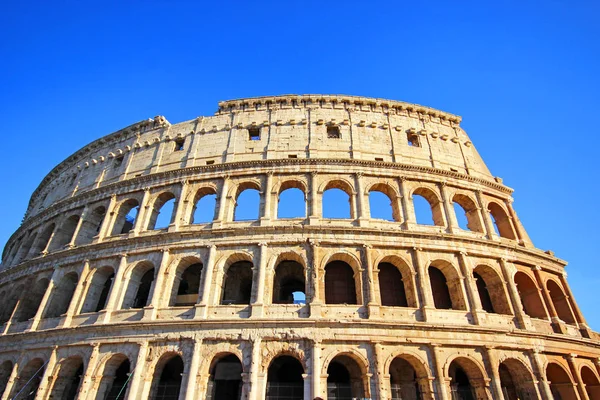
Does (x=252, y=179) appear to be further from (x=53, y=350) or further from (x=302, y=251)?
(x=53, y=350)

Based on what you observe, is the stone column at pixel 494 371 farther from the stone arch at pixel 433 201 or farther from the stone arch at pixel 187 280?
the stone arch at pixel 187 280

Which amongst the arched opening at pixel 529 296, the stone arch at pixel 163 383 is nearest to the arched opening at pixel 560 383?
the arched opening at pixel 529 296

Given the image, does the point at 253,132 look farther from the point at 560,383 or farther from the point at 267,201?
the point at 560,383

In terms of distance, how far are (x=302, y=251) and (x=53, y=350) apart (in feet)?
39.4

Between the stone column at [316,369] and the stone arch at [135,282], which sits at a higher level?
the stone arch at [135,282]

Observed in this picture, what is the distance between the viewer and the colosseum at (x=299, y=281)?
13039 mm

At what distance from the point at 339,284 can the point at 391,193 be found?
17.6 feet

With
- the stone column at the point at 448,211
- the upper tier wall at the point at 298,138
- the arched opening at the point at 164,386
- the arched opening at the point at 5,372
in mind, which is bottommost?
the arched opening at the point at 164,386

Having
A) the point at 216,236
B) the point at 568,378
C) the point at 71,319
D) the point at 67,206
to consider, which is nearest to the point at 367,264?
the point at 216,236

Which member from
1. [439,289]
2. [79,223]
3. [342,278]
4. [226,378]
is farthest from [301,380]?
[79,223]

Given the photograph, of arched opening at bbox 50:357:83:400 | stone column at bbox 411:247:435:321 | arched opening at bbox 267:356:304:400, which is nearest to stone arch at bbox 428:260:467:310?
stone column at bbox 411:247:435:321

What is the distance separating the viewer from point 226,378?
1327 cm

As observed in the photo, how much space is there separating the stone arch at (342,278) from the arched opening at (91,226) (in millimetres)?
13297

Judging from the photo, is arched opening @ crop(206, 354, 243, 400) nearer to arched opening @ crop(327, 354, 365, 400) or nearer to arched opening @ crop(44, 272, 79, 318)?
arched opening @ crop(327, 354, 365, 400)
